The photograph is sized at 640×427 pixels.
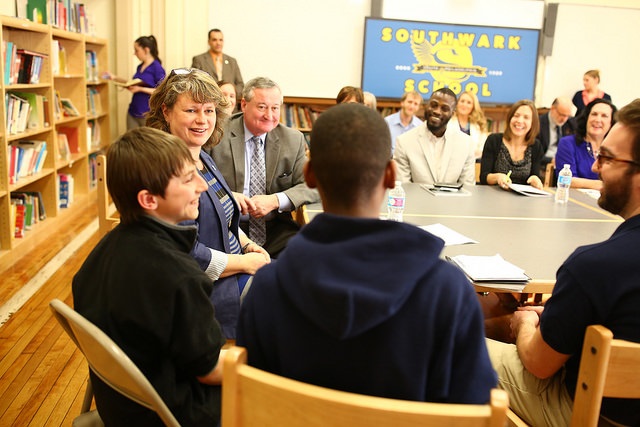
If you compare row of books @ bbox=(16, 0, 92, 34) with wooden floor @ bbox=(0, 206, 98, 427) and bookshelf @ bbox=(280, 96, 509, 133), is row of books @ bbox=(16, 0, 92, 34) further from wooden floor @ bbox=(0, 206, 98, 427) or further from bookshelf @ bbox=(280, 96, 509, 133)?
bookshelf @ bbox=(280, 96, 509, 133)

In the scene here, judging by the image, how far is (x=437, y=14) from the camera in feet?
22.4

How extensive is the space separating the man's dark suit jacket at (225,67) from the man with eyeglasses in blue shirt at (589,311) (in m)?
5.13

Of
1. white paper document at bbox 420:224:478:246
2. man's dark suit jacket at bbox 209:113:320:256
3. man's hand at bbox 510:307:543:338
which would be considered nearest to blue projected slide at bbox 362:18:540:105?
man's dark suit jacket at bbox 209:113:320:256

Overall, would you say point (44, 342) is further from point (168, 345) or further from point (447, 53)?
point (447, 53)

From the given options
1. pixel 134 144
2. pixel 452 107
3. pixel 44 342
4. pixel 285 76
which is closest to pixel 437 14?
pixel 285 76

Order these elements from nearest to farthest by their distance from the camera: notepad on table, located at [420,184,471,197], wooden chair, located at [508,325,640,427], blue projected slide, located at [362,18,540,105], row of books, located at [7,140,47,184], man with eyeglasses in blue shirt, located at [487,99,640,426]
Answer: wooden chair, located at [508,325,640,427]
man with eyeglasses in blue shirt, located at [487,99,640,426]
notepad on table, located at [420,184,471,197]
row of books, located at [7,140,47,184]
blue projected slide, located at [362,18,540,105]

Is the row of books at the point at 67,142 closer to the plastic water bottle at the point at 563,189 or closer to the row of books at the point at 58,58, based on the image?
the row of books at the point at 58,58

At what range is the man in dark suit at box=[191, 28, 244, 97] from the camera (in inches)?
246

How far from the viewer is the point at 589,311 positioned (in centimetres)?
125

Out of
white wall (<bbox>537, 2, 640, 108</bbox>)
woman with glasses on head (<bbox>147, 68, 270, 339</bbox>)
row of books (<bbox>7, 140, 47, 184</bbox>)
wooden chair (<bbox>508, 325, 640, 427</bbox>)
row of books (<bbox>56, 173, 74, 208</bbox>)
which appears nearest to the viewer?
wooden chair (<bbox>508, 325, 640, 427</bbox>)

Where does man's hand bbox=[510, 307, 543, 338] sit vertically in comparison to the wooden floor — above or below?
above

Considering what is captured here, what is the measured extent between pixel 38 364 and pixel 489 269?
6.76ft

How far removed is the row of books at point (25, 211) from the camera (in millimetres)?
4168

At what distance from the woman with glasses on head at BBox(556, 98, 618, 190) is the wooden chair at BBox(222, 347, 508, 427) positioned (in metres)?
3.17
